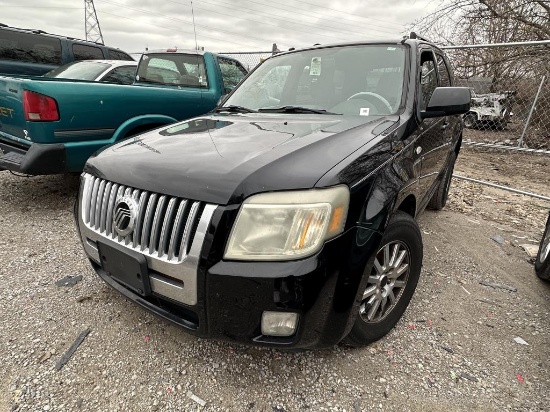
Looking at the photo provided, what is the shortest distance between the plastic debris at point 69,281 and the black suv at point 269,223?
0.72 m

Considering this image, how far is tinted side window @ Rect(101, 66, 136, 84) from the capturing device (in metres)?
5.28

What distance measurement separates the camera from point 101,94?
11.6 ft

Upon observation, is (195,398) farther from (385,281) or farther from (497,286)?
(497,286)

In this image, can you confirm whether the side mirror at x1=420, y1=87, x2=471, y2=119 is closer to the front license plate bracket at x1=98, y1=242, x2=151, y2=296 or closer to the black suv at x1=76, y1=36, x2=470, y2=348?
the black suv at x1=76, y1=36, x2=470, y2=348

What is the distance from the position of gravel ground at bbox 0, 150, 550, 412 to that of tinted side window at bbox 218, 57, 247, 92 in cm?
323

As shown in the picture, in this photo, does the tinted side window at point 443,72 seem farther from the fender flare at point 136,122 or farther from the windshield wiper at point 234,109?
the fender flare at point 136,122

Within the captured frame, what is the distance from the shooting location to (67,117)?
3.30 meters

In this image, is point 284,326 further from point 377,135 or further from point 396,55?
point 396,55

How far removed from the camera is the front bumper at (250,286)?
139 cm

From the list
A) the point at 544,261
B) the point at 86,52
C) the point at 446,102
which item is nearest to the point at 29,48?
the point at 86,52

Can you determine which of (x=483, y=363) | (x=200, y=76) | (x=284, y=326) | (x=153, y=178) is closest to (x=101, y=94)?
(x=200, y=76)

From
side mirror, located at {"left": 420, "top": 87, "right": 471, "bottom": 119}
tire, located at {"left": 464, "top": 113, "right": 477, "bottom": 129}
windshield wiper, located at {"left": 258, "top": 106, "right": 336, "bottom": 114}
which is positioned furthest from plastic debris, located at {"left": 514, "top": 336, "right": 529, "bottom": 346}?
tire, located at {"left": 464, "top": 113, "right": 477, "bottom": 129}

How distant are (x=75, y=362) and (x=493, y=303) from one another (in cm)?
272

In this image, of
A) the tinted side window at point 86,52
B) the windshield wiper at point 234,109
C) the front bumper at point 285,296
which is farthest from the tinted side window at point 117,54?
the front bumper at point 285,296
